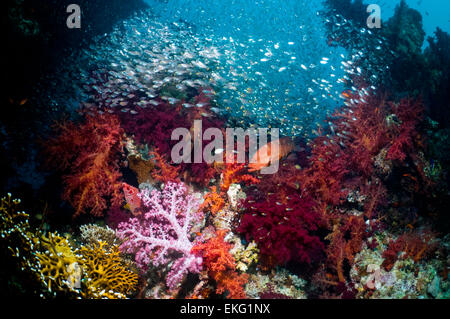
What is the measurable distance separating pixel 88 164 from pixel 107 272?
2414 millimetres

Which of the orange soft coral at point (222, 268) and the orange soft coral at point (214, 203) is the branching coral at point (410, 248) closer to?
the orange soft coral at point (222, 268)

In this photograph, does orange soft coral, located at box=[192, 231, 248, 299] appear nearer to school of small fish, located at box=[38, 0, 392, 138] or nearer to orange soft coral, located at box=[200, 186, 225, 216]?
orange soft coral, located at box=[200, 186, 225, 216]

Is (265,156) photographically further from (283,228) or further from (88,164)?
(88,164)

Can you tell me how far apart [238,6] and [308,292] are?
18.2 m

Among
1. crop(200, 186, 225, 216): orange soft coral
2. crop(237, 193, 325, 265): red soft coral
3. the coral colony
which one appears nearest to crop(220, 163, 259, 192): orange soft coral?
the coral colony

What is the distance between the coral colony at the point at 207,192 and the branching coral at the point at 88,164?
31 mm

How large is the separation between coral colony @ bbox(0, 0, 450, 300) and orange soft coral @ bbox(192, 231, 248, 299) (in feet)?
0.09

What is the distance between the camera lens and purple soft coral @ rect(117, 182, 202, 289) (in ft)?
13.4

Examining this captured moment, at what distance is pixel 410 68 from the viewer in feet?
33.4

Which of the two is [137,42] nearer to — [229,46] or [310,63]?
[229,46]

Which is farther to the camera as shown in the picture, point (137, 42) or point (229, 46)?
point (229, 46)

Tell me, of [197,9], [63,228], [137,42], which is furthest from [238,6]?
[63,228]

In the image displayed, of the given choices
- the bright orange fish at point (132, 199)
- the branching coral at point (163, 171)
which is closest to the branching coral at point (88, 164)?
the bright orange fish at point (132, 199)
